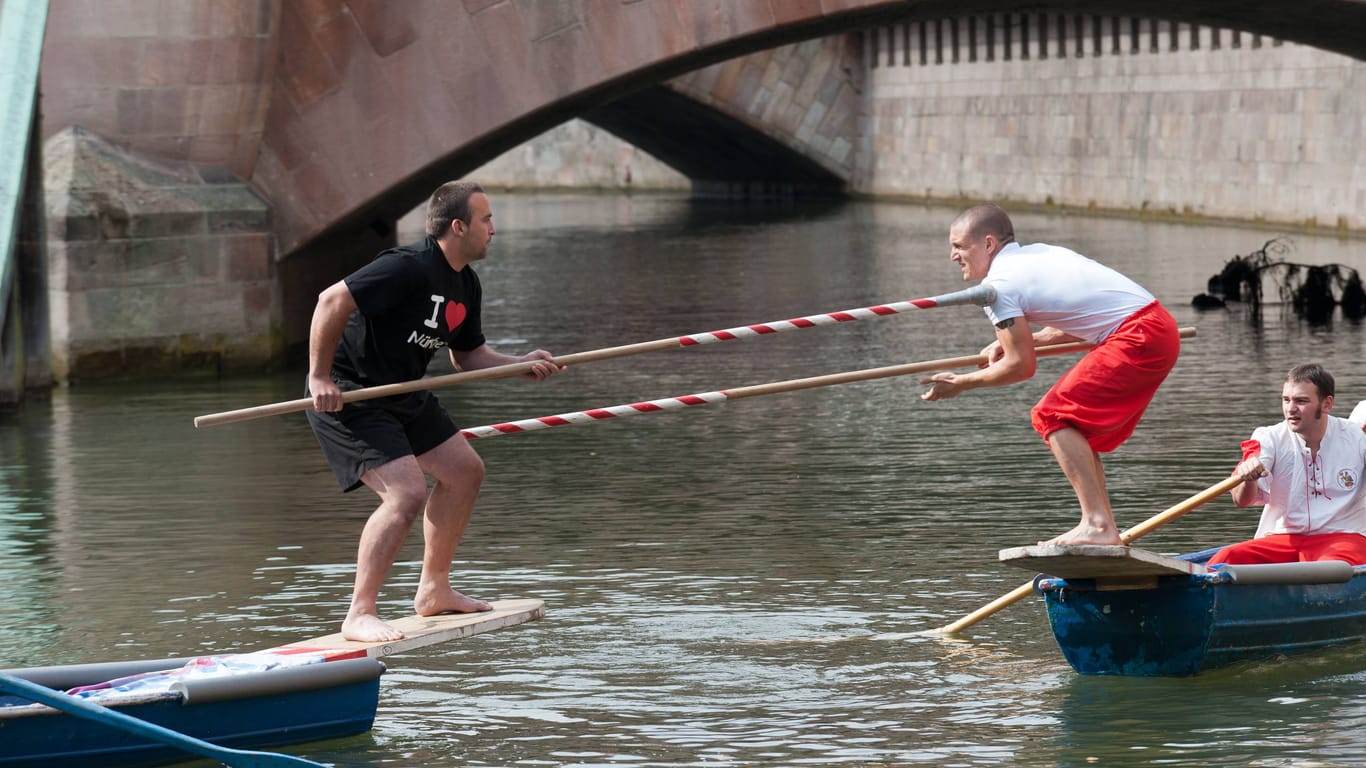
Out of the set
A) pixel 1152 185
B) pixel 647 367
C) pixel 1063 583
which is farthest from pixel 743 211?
pixel 1063 583

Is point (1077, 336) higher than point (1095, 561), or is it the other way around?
point (1077, 336)

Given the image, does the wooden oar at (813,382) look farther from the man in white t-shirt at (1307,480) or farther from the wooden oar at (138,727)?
the wooden oar at (138,727)

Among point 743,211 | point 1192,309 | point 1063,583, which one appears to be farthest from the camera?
point 743,211

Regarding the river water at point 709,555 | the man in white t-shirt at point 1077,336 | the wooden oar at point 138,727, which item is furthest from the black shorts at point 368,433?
the man in white t-shirt at point 1077,336

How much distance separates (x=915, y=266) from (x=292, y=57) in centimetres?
1094

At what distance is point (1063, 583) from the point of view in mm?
7988

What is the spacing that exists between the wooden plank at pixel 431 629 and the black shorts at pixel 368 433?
1.74 feet

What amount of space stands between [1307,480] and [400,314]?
3269 mm

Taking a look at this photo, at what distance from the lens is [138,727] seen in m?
6.66

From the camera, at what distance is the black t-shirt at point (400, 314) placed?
25.3ft

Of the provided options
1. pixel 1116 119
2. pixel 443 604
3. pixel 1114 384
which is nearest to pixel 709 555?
pixel 443 604

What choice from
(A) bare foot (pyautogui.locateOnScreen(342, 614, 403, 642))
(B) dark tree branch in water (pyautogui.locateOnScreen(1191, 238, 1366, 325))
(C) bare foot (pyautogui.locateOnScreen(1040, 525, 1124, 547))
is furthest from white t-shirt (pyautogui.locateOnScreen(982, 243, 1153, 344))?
(B) dark tree branch in water (pyautogui.locateOnScreen(1191, 238, 1366, 325))

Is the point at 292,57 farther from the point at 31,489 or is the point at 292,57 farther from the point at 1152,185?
the point at 1152,185

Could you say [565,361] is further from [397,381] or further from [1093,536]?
[1093,536]
